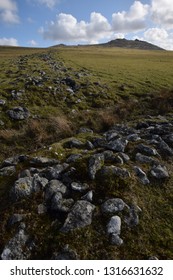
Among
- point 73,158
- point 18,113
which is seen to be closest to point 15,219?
point 73,158

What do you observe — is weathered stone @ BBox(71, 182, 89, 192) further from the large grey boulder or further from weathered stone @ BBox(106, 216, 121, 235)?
the large grey boulder

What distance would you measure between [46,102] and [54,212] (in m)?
19.4

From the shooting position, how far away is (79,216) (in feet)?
26.0

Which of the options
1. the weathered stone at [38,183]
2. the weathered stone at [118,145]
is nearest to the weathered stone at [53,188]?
the weathered stone at [38,183]

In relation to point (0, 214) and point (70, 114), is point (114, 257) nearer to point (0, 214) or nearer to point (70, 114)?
point (0, 214)

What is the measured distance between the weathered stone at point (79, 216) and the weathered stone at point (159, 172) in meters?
2.93

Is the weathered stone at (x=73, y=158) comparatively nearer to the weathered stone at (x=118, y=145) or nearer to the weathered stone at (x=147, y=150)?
the weathered stone at (x=118, y=145)

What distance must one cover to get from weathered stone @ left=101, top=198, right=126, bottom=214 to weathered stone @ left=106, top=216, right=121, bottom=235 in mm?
322

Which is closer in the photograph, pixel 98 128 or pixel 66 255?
pixel 66 255

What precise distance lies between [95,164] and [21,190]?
9.12ft

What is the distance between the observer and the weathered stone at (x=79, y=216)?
767 cm

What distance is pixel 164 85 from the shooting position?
39.9 m

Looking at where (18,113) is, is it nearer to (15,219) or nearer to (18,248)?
(15,219)

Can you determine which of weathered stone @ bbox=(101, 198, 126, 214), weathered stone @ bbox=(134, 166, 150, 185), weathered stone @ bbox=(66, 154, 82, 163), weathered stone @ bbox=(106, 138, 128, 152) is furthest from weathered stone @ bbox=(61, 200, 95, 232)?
weathered stone @ bbox=(106, 138, 128, 152)
